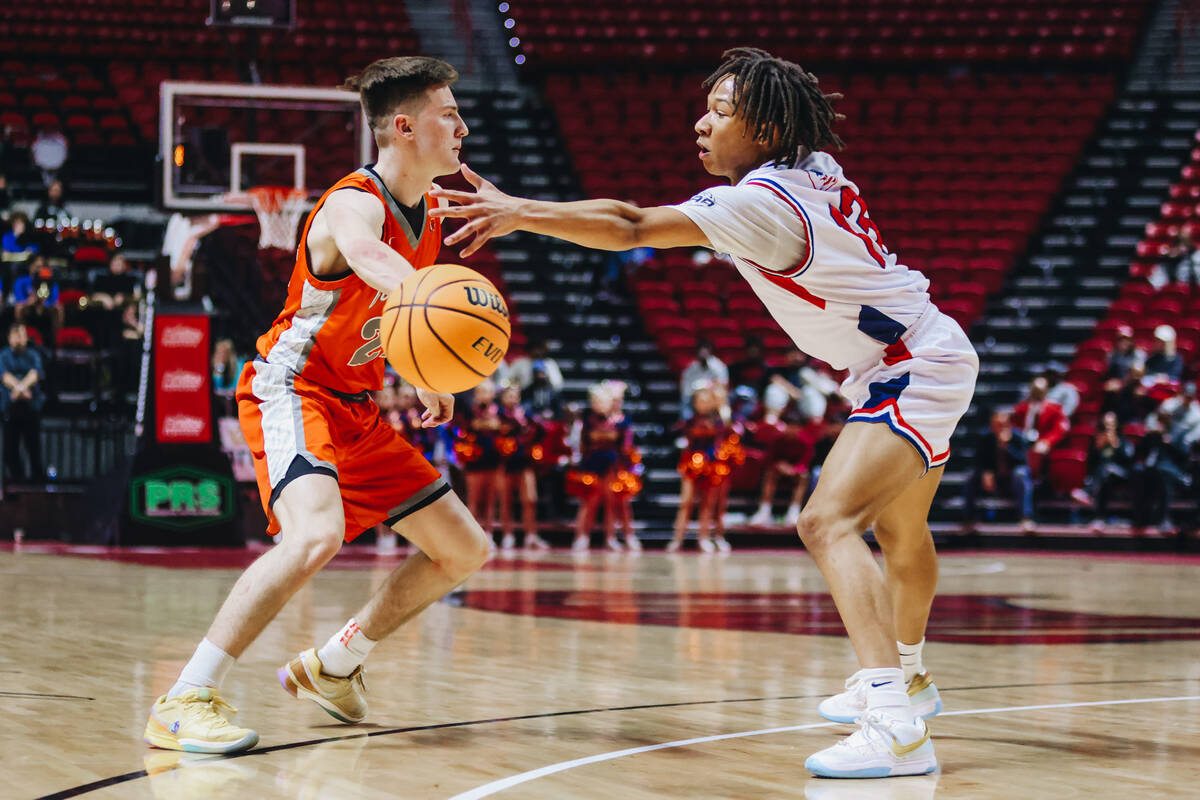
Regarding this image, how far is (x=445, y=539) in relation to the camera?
4121 millimetres

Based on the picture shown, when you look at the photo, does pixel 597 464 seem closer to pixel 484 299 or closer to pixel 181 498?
A: pixel 181 498

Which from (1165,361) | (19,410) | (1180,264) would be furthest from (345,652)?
(1180,264)

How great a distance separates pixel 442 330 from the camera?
333 cm

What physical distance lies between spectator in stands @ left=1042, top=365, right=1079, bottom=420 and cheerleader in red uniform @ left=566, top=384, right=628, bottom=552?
4.56 metres

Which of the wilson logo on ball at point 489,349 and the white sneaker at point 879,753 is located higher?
the wilson logo on ball at point 489,349

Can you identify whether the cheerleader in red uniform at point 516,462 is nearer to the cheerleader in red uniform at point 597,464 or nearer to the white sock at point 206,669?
the cheerleader in red uniform at point 597,464

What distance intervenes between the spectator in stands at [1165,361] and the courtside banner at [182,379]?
9145 mm

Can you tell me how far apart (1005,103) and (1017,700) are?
16.1 meters

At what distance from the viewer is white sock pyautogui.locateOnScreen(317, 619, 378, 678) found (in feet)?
13.3

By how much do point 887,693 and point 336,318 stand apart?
1.80m

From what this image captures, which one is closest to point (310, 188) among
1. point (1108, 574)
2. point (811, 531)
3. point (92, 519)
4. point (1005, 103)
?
point (92, 519)

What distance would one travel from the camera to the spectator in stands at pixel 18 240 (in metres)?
14.9

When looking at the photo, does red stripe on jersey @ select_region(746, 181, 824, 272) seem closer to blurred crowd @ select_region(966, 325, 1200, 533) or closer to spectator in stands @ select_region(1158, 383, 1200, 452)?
blurred crowd @ select_region(966, 325, 1200, 533)

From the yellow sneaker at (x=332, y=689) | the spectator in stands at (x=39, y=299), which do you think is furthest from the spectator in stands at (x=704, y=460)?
the yellow sneaker at (x=332, y=689)
